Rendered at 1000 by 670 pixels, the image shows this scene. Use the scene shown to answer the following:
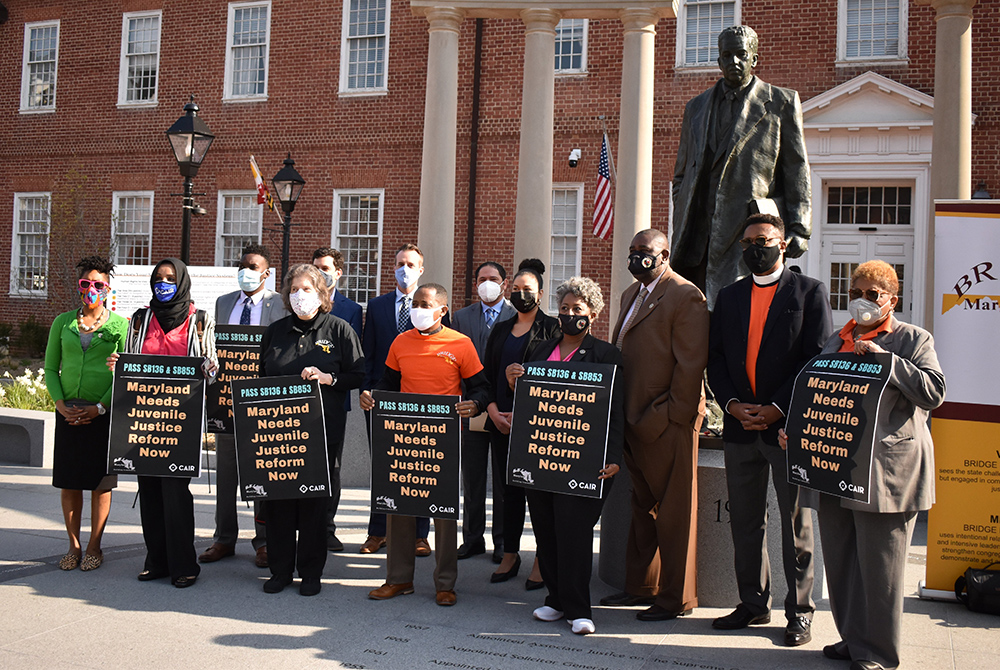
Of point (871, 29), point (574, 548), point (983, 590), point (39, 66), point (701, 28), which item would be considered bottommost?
point (983, 590)

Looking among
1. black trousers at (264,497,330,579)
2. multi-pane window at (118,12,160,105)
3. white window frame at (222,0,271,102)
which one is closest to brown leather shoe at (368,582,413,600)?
black trousers at (264,497,330,579)

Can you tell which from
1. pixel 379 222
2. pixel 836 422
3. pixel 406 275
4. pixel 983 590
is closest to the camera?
pixel 836 422

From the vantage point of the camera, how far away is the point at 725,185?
5727mm

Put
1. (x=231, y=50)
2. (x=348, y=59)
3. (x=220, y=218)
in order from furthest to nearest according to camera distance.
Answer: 1. (x=231, y=50)
2. (x=220, y=218)
3. (x=348, y=59)

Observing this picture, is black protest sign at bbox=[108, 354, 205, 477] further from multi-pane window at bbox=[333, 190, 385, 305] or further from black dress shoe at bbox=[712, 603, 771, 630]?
multi-pane window at bbox=[333, 190, 385, 305]

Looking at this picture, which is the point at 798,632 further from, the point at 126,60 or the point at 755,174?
the point at 126,60

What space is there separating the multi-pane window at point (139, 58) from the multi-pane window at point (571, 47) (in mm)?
10201

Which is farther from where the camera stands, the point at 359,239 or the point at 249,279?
the point at 359,239

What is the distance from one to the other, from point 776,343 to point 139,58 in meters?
21.1

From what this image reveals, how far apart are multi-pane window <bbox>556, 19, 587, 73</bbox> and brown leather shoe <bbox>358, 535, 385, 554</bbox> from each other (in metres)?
13.5

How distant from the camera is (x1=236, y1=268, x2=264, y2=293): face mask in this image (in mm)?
6844

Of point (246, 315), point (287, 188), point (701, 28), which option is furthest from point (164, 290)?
point (701, 28)

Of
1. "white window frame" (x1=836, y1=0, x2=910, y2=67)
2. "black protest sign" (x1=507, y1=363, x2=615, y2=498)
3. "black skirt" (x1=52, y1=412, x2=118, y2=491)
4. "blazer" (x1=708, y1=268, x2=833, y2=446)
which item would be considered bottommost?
"black skirt" (x1=52, y1=412, x2=118, y2=491)

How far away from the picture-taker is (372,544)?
6875 millimetres
